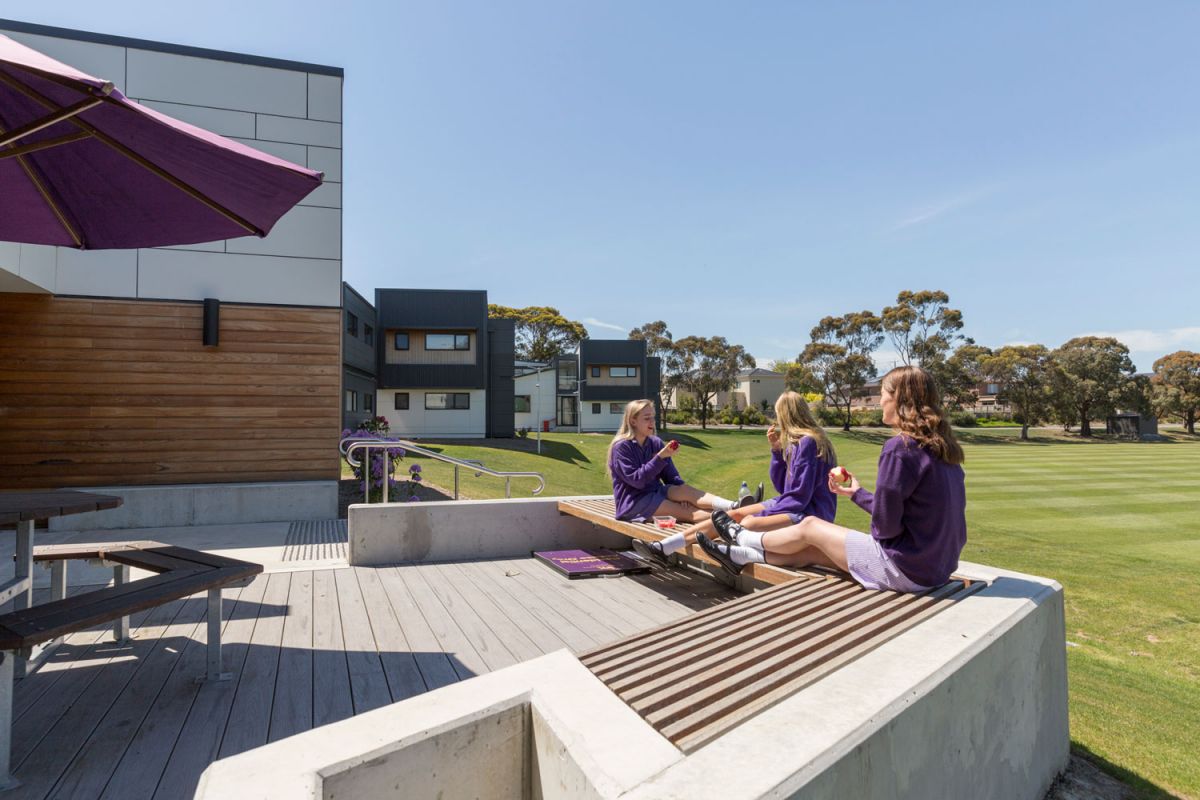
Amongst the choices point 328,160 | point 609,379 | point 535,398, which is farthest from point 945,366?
point 328,160

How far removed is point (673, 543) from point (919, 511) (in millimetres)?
1751

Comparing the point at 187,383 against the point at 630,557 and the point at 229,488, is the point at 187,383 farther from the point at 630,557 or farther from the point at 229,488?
the point at 630,557

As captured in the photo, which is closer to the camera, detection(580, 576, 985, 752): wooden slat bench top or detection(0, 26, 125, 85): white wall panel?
detection(580, 576, 985, 752): wooden slat bench top

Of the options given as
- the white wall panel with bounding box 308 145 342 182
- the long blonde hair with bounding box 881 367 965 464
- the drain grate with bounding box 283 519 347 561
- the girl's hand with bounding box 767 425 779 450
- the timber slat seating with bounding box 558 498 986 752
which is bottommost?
the drain grate with bounding box 283 519 347 561

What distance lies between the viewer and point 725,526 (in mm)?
3803

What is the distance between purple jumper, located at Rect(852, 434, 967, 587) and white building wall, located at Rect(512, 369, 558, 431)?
128 feet

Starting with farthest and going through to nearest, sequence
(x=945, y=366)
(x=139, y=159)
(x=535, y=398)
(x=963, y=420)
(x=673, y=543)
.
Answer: (x=963, y=420)
(x=945, y=366)
(x=535, y=398)
(x=673, y=543)
(x=139, y=159)

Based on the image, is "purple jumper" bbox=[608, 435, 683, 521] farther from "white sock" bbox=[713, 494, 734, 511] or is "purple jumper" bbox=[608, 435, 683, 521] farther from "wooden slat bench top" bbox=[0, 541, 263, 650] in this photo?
"wooden slat bench top" bbox=[0, 541, 263, 650]

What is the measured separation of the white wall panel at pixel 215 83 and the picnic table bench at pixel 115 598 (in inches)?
296

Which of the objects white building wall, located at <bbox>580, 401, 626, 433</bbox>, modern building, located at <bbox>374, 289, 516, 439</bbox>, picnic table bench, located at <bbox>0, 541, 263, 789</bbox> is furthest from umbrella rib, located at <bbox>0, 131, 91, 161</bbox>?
white building wall, located at <bbox>580, 401, 626, 433</bbox>

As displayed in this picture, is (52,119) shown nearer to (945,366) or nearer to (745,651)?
(745,651)

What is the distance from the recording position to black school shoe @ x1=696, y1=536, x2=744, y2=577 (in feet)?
12.2

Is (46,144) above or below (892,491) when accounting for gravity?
above

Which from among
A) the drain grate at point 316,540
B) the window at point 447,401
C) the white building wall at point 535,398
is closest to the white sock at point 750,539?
the drain grate at point 316,540
